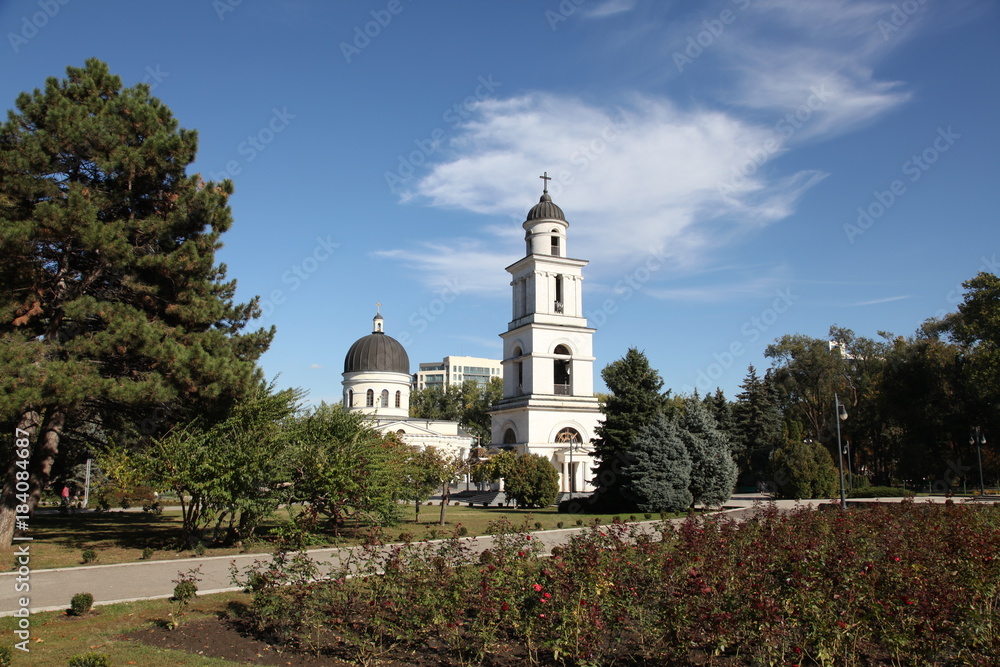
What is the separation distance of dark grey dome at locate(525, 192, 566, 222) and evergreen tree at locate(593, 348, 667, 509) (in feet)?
60.7

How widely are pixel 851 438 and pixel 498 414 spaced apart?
28.4 meters

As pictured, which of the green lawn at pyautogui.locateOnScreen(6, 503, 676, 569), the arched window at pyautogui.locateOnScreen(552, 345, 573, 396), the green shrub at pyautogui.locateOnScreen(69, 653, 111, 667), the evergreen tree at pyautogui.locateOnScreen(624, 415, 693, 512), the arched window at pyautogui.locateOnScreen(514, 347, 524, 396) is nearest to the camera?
the green shrub at pyautogui.locateOnScreen(69, 653, 111, 667)

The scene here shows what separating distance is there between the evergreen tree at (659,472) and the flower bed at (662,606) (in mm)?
15993

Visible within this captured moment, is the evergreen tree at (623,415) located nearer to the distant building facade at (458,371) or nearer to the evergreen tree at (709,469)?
the evergreen tree at (709,469)

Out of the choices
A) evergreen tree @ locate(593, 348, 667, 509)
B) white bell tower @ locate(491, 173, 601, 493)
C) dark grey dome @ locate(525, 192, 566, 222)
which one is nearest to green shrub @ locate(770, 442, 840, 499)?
evergreen tree @ locate(593, 348, 667, 509)

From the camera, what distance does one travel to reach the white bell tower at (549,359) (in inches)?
1647

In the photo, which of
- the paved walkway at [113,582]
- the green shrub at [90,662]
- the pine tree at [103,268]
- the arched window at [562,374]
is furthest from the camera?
the arched window at [562,374]

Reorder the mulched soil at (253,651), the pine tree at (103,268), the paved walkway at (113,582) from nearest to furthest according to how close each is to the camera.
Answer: the mulched soil at (253,651) < the paved walkway at (113,582) < the pine tree at (103,268)

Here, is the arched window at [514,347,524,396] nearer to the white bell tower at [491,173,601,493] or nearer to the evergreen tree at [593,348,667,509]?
the white bell tower at [491,173,601,493]

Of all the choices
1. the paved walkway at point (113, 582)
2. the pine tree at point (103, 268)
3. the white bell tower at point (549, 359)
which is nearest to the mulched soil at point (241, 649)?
the paved walkway at point (113, 582)

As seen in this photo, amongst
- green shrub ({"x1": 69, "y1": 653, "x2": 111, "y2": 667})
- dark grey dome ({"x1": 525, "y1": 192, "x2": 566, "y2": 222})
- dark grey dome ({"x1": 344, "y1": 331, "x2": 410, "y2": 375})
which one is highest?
dark grey dome ({"x1": 525, "y1": 192, "x2": 566, "y2": 222})

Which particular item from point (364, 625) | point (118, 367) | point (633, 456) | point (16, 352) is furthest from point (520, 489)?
point (364, 625)

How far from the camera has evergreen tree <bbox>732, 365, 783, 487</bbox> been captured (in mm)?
51594

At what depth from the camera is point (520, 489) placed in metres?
29.6
